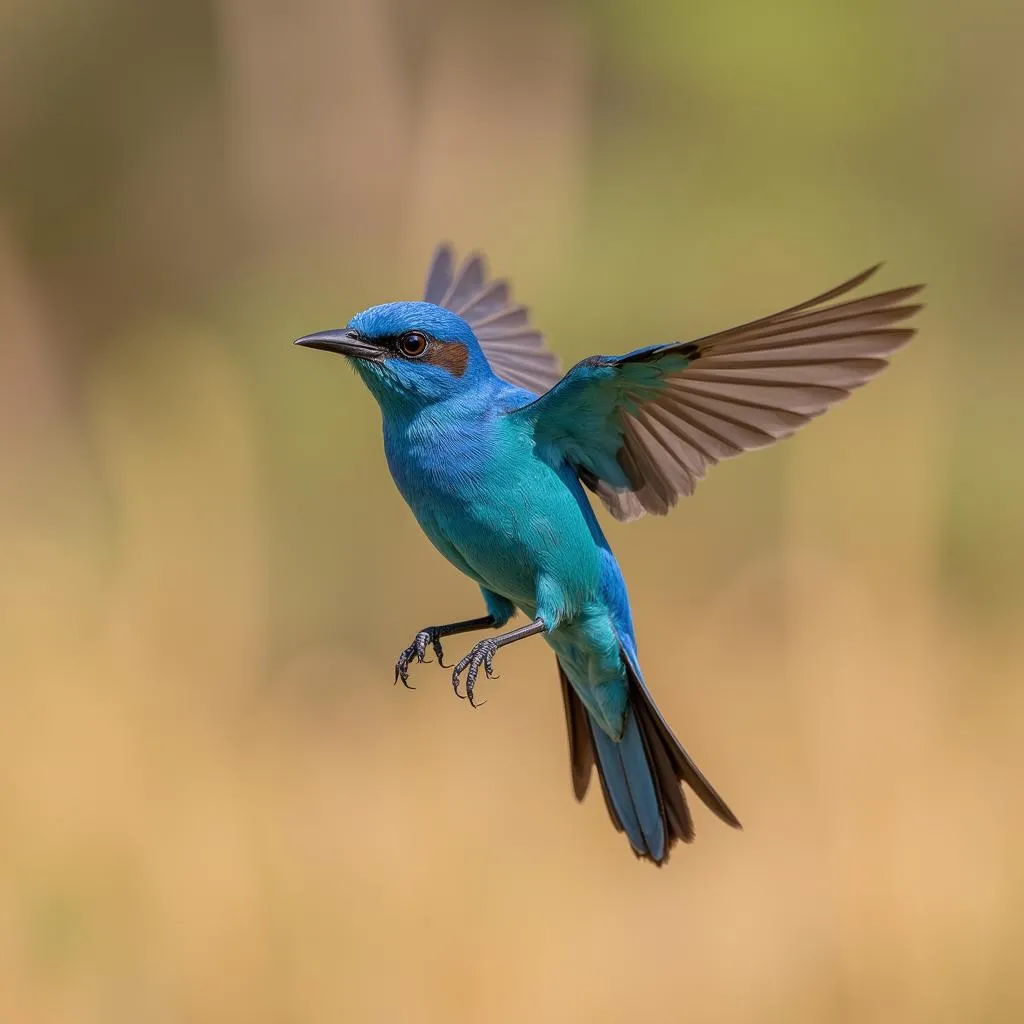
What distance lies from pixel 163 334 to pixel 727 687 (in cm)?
265

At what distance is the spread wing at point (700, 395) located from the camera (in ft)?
6.56

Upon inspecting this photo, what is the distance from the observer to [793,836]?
4.36m

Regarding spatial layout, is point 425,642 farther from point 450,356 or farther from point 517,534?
point 450,356

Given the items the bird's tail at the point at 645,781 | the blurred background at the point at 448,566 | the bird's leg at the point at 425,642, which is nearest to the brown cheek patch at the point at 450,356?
the bird's leg at the point at 425,642

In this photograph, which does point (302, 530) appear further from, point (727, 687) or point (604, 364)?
point (604, 364)

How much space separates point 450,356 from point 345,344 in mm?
182

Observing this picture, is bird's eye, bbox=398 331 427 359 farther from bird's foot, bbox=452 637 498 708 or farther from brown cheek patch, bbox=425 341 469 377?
bird's foot, bbox=452 637 498 708

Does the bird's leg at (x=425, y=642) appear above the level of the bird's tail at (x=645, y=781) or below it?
above

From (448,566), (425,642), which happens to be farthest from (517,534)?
(448,566)

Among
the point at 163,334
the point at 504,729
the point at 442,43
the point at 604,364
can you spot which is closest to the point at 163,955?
the point at 504,729

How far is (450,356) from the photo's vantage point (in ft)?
7.92

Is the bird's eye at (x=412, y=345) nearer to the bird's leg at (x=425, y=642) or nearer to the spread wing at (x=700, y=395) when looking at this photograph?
the spread wing at (x=700, y=395)

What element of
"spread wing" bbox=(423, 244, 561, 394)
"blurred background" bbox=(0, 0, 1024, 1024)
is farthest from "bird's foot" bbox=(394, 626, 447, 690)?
"blurred background" bbox=(0, 0, 1024, 1024)

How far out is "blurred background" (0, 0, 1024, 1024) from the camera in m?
3.92
